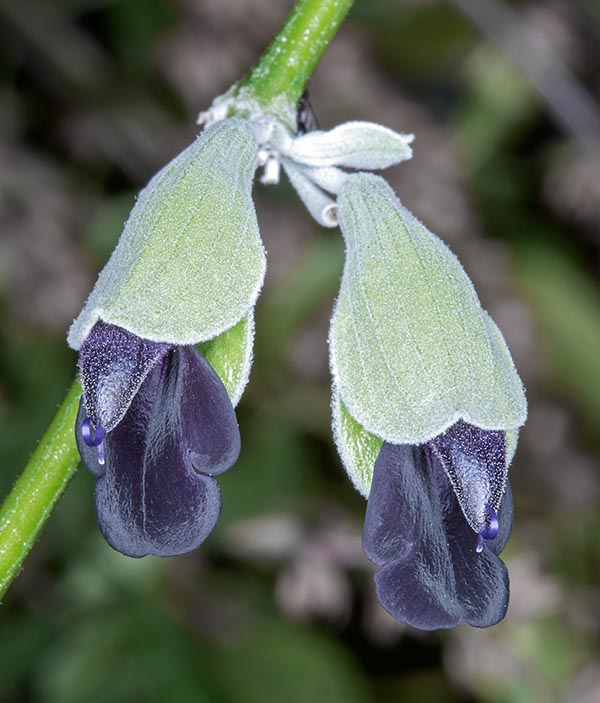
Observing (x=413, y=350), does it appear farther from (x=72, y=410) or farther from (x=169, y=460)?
(x=72, y=410)

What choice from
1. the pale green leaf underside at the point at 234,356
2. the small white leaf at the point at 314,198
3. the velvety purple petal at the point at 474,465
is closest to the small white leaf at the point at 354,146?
the small white leaf at the point at 314,198

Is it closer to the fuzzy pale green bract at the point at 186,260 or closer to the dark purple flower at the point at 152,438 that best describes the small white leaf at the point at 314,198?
the fuzzy pale green bract at the point at 186,260

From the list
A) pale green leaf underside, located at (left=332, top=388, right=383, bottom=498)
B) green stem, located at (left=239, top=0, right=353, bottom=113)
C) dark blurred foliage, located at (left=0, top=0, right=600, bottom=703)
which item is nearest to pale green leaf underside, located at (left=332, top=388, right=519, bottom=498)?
pale green leaf underside, located at (left=332, top=388, right=383, bottom=498)

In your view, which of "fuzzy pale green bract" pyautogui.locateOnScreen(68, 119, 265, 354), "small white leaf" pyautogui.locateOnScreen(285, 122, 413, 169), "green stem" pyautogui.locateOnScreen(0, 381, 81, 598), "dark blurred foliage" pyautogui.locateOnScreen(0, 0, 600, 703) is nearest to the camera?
"fuzzy pale green bract" pyautogui.locateOnScreen(68, 119, 265, 354)

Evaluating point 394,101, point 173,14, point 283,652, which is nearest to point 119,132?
point 173,14

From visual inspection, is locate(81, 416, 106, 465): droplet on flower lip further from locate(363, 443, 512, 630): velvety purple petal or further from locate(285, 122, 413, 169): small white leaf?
locate(285, 122, 413, 169): small white leaf

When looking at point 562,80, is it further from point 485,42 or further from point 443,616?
point 443,616

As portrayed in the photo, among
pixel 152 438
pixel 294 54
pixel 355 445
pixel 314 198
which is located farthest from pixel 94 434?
pixel 294 54
